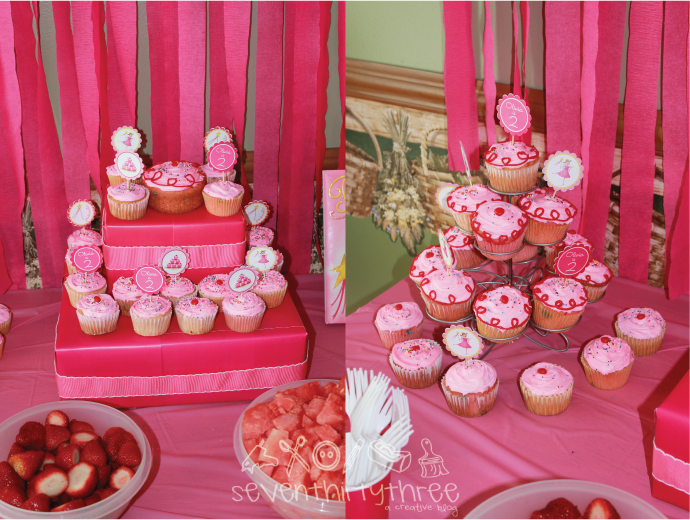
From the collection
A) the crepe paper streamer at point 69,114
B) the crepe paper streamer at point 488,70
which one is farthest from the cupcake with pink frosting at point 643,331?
the crepe paper streamer at point 69,114

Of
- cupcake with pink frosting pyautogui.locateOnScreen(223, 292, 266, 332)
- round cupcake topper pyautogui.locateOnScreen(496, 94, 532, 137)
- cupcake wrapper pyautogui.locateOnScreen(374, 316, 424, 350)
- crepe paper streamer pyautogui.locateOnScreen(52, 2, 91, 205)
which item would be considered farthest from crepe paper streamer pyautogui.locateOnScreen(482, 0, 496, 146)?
crepe paper streamer pyautogui.locateOnScreen(52, 2, 91, 205)

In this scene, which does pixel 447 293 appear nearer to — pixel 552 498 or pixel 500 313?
pixel 500 313

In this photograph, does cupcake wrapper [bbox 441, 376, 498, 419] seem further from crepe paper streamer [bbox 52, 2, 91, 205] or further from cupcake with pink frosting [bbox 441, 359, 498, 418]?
crepe paper streamer [bbox 52, 2, 91, 205]

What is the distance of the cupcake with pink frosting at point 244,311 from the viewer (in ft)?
5.76

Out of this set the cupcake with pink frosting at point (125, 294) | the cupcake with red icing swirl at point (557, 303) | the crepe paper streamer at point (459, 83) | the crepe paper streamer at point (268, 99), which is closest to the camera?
the crepe paper streamer at point (459, 83)

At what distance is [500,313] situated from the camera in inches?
54.0

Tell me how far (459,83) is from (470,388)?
0.61 m

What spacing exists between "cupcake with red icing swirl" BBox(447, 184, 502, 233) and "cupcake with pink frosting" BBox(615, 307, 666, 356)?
52 cm

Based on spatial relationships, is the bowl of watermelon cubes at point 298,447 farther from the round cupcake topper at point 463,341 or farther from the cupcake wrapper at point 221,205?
the cupcake wrapper at point 221,205

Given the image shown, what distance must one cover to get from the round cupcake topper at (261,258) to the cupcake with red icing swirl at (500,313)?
751 millimetres

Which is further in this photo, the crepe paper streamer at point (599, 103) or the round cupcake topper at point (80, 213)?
the round cupcake topper at point (80, 213)

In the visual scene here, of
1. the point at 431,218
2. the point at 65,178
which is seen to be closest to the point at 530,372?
the point at 431,218

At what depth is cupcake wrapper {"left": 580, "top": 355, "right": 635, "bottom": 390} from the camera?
4.48 ft

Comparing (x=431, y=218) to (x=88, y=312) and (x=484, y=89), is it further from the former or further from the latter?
(x=88, y=312)
